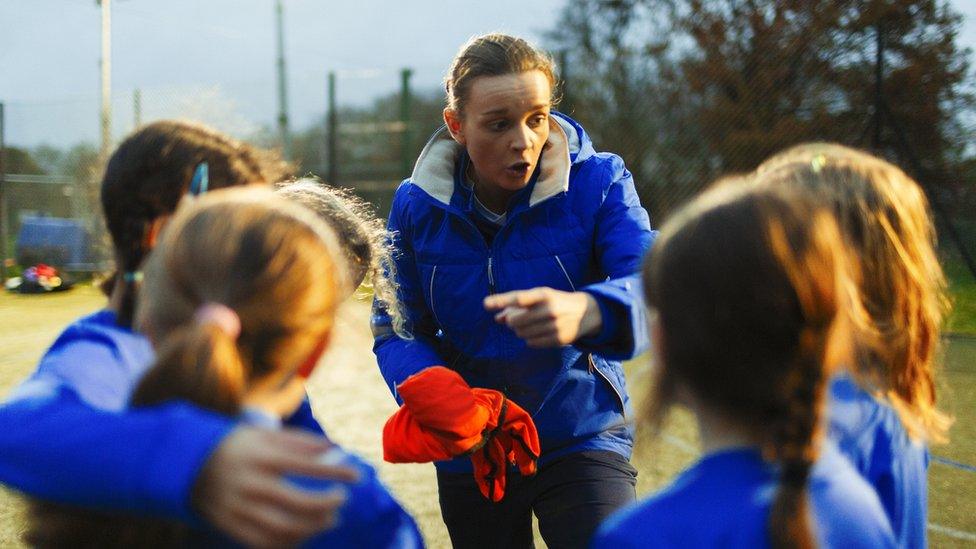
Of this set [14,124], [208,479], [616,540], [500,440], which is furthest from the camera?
[14,124]

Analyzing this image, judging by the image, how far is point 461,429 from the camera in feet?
7.27

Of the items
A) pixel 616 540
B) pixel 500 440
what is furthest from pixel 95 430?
pixel 500 440

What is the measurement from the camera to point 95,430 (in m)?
1.16

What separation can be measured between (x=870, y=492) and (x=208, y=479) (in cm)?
87

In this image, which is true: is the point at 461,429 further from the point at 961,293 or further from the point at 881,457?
the point at 961,293

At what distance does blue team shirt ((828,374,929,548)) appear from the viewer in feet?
5.09

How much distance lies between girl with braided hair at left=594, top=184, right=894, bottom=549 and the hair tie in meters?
0.56

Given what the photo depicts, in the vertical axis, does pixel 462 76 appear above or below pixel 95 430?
above

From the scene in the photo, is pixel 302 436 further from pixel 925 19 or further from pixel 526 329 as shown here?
pixel 925 19

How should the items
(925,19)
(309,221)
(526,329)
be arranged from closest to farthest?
(309,221)
(526,329)
(925,19)

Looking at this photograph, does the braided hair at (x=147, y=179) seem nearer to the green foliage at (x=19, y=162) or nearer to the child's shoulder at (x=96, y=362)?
the child's shoulder at (x=96, y=362)

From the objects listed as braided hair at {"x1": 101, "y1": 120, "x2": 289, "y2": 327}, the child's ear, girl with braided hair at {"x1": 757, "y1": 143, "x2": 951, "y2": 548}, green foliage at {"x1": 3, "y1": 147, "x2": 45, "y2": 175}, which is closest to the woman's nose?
girl with braided hair at {"x1": 757, "y1": 143, "x2": 951, "y2": 548}

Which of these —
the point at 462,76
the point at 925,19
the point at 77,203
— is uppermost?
the point at 925,19

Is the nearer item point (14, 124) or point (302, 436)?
point (302, 436)
